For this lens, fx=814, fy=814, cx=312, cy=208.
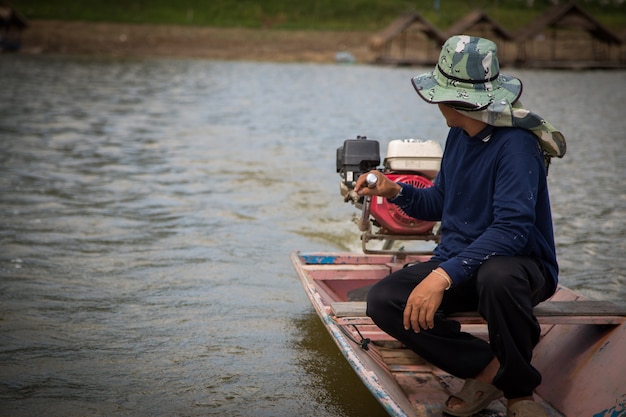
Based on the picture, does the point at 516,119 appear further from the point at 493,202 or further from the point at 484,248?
the point at 484,248

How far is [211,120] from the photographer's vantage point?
704 inches

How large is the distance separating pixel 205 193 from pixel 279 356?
5.03 meters

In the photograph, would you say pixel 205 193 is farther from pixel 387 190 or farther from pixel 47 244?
pixel 387 190

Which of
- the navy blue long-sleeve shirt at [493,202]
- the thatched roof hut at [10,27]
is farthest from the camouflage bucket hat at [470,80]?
the thatched roof hut at [10,27]

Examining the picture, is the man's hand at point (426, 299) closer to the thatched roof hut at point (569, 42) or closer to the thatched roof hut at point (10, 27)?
the thatched roof hut at point (569, 42)

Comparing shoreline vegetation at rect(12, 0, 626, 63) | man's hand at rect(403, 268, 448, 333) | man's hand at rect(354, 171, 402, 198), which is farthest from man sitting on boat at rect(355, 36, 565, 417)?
shoreline vegetation at rect(12, 0, 626, 63)

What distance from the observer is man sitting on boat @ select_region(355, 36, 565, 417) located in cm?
319

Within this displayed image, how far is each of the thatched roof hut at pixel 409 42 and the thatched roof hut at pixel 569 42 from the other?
459 centimetres

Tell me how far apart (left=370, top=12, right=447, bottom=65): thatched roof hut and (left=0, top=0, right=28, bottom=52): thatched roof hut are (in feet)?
61.8

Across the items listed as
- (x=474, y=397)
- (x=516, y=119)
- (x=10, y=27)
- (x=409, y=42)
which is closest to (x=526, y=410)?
(x=474, y=397)

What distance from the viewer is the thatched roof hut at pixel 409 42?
4094 centimetres

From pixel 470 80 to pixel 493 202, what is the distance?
1.68 ft

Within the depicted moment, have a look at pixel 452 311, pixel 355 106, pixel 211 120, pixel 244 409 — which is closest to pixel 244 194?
pixel 244 409

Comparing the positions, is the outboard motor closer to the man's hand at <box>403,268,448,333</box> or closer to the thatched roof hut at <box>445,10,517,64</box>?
the man's hand at <box>403,268,448,333</box>
